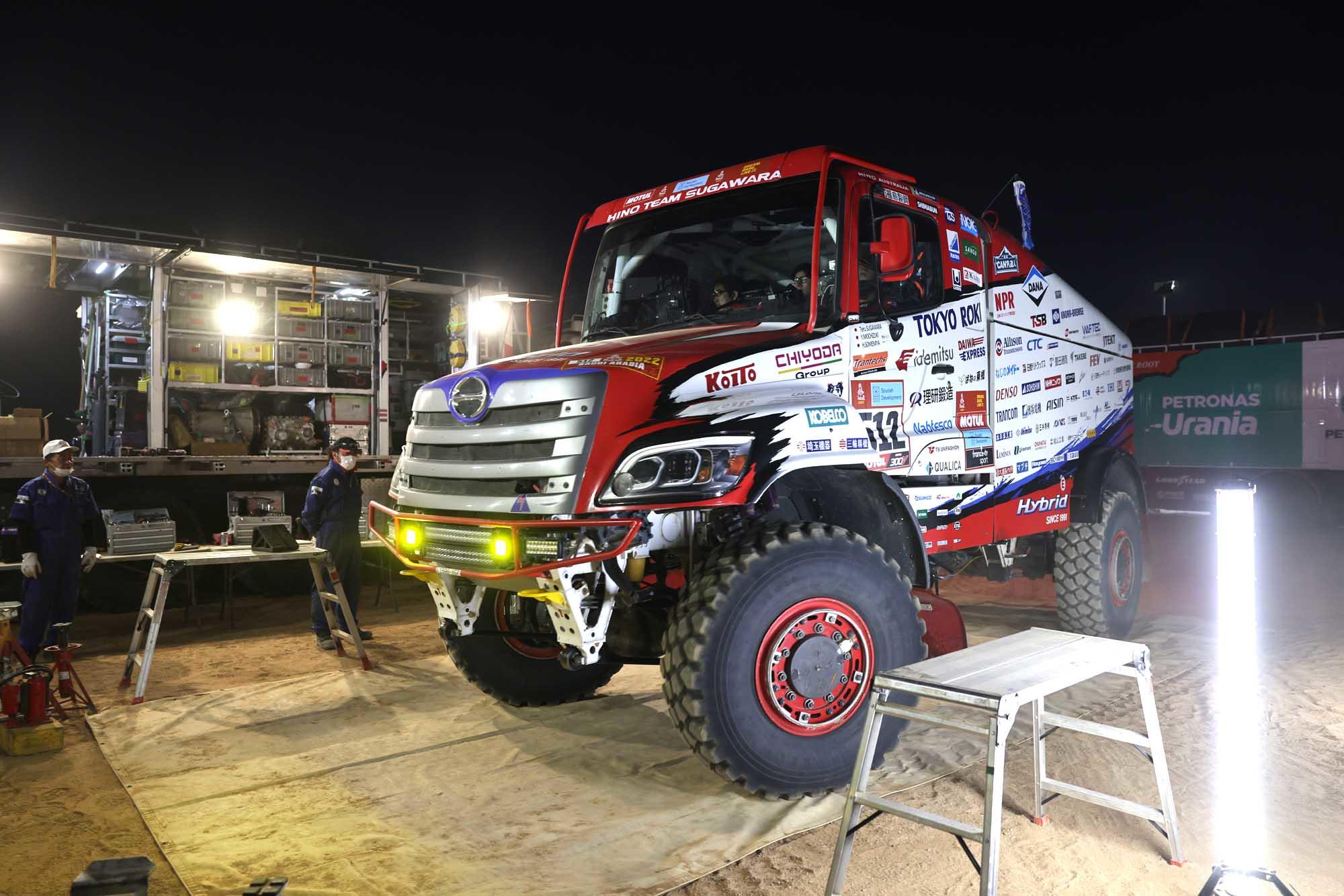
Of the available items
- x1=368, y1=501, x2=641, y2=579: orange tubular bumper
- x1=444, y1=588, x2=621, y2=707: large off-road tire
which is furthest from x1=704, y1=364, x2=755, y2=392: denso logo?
x1=444, y1=588, x2=621, y2=707: large off-road tire

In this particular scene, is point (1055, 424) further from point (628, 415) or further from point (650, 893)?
point (650, 893)

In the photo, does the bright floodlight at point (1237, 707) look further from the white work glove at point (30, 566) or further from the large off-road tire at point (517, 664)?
the white work glove at point (30, 566)

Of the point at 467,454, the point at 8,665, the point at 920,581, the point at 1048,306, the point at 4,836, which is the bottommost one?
the point at 4,836

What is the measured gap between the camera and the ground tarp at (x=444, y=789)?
3752 mm

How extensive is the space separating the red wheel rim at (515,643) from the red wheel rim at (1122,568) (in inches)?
189

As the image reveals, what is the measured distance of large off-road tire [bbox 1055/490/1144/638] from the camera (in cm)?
754

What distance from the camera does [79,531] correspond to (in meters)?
8.09

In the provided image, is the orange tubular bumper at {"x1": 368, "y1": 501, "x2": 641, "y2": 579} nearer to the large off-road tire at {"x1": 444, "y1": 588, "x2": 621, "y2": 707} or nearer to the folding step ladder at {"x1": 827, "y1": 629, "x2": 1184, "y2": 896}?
the large off-road tire at {"x1": 444, "y1": 588, "x2": 621, "y2": 707}

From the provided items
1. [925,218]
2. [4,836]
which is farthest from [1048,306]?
[4,836]

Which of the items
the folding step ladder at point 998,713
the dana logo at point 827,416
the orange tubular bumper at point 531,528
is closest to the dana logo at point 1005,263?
the dana logo at point 827,416

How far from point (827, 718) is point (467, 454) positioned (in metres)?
2.18

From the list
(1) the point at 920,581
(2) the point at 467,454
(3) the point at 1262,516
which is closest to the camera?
(2) the point at 467,454

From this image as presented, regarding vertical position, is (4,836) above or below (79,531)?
below

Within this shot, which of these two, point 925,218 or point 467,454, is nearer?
point 467,454
